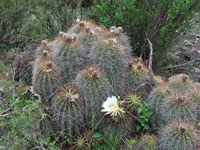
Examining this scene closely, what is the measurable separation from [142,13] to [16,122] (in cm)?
240

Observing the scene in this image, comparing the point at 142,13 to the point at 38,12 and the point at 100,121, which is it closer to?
the point at 100,121

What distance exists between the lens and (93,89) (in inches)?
96.0

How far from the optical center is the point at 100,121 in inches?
99.4

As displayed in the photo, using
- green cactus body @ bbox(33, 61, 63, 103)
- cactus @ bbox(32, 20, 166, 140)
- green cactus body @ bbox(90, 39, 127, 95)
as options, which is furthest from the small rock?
green cactus body @ bbox(33, 61, 63, 103)

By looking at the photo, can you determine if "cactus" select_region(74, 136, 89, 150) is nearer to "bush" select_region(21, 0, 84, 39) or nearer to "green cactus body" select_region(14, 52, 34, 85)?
"green cactus body" select_region(14, 52, 34, 85)

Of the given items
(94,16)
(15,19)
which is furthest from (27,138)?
(15,19)

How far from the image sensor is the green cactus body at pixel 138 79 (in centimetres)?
277

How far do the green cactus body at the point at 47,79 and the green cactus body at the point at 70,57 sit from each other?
99 mm

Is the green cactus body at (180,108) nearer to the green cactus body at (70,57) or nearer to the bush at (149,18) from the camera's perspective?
the green cactus body at (70,57)

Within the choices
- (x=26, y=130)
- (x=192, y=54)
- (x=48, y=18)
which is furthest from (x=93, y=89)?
(x=48, y=18)

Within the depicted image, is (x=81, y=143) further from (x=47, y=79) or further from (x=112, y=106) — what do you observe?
(x=47, y=79)

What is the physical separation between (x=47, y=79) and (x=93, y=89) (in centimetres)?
54

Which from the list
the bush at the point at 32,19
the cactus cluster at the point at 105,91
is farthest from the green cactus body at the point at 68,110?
the bush at the point at 32,19

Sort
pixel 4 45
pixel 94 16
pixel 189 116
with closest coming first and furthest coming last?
1. pixel 189 116
2. pixel 94 16
3. pixel 4 45
